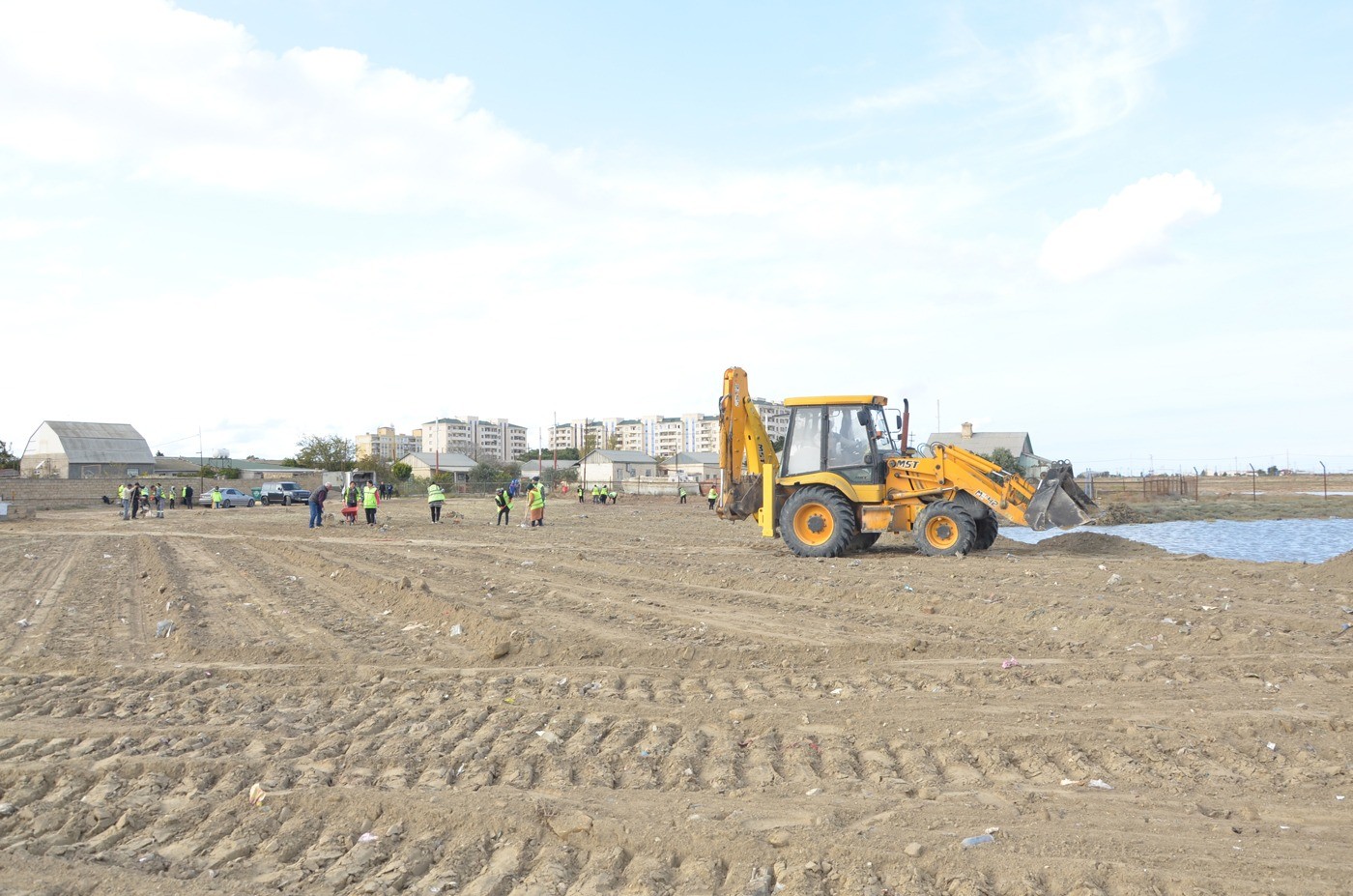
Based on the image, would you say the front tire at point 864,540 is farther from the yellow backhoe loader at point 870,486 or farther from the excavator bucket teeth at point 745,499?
the excavator bucket teeth at point 745,499

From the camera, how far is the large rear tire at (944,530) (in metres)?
14.3

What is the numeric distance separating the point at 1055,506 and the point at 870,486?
2.77 m

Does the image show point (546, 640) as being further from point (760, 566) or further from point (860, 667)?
point (760, 566)

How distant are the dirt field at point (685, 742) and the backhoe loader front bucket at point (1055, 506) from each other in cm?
269

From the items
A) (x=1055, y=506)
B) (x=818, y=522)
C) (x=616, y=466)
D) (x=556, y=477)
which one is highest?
(x=616, y=466)

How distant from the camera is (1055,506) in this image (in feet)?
44.8

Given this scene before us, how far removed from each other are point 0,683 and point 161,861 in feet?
13.4

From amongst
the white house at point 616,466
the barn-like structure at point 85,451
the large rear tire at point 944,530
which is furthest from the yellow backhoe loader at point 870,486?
the white house at point 616,466

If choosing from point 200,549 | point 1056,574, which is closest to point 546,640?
point 1056,574

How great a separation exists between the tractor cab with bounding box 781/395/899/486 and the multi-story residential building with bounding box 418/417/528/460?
164 meters

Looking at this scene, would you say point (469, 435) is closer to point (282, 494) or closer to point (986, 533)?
point (282, 494)

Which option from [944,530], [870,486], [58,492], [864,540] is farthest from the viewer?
[58,492]

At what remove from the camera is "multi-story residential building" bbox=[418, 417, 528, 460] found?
604ft

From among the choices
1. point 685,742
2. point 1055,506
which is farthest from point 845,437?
point 685,742
